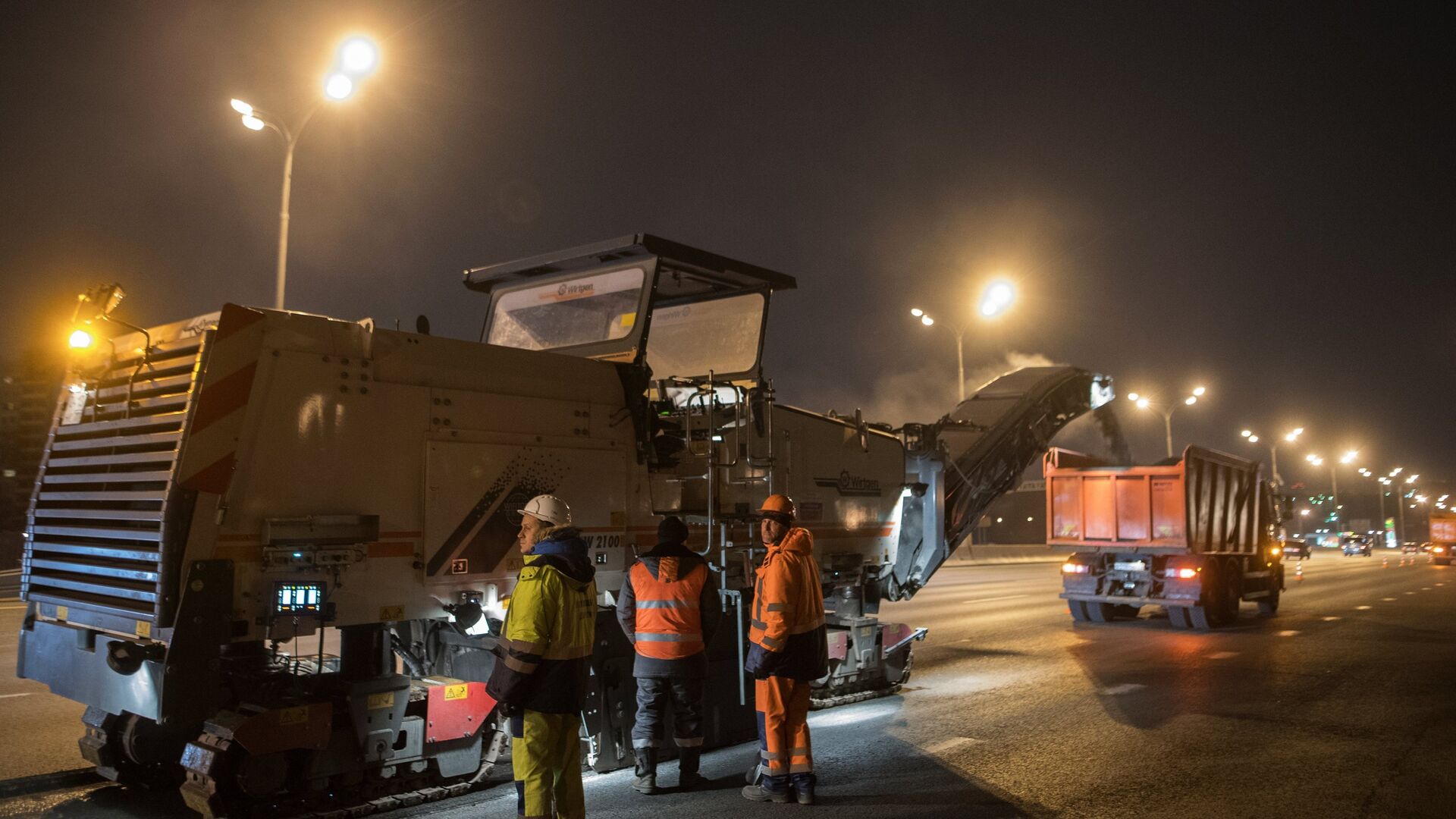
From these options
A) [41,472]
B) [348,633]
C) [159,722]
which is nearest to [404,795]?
[348,633]

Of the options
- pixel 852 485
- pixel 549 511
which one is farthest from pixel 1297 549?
→ pixel 549 511

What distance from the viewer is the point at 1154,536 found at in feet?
48.4

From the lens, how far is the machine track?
4.85m

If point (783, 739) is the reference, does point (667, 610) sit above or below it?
above

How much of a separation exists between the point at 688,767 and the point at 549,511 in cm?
217

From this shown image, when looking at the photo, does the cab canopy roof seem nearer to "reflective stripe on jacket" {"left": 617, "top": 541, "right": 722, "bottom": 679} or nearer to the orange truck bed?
"reflective stripe on jacket" {"left": 617, "top": 541, "right": 722, "bottom": 679}

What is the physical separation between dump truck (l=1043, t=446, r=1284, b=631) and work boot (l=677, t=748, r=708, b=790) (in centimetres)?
1060

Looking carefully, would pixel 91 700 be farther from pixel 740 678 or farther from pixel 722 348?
pixel 722 348

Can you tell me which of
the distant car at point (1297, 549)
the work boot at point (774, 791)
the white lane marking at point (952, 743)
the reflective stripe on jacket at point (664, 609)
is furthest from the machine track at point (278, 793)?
the distant car at point (1297, 549)

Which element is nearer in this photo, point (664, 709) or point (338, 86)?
point (664, 709)

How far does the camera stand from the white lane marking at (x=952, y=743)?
22.7 feet

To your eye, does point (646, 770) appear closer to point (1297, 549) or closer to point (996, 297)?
point (996, 297)

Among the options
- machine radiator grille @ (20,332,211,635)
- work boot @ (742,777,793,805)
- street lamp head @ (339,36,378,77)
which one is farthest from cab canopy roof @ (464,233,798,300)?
street lamp head @ (339,36,378,77)

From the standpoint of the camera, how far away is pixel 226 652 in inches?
199
